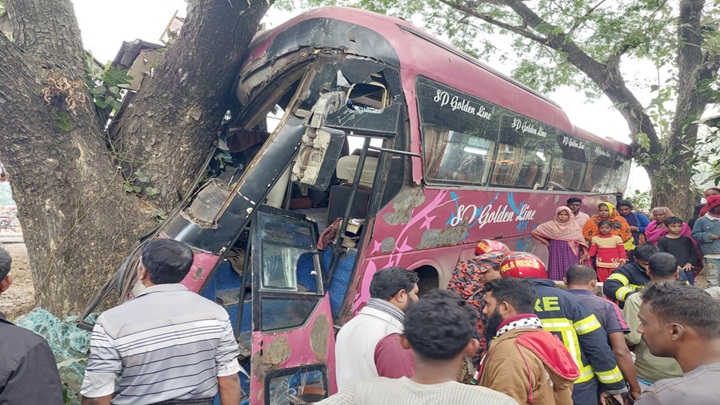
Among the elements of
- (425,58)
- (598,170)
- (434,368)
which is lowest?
(434,368)

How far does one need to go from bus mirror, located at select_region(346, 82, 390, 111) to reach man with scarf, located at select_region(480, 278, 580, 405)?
81.3 inches

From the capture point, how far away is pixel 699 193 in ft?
34.6

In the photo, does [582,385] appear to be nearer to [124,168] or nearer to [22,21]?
[124,168]

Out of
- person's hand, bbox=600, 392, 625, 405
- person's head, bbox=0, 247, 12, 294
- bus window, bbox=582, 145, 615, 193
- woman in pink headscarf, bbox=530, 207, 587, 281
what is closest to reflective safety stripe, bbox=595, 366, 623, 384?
person's hand, bbox=600, 392, 625, 405

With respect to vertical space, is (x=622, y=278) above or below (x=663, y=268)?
below

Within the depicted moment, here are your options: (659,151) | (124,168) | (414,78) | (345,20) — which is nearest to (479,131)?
(414,78)

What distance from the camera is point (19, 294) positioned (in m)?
5.98

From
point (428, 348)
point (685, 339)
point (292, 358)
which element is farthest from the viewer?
point (292, 358)

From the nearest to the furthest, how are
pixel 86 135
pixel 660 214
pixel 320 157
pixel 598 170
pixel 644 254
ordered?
pixel 320 157 < pixel 644 254 < pixel 86 135 < pixel 660 214 < pixel 598 170

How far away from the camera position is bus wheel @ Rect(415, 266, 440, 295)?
4855 millimetres

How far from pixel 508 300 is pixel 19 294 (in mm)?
6359

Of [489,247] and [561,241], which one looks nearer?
[489,247]

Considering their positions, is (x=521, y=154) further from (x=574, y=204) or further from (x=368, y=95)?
(x=368, y=95)

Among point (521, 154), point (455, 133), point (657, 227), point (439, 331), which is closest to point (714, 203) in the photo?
point (657, 227)
